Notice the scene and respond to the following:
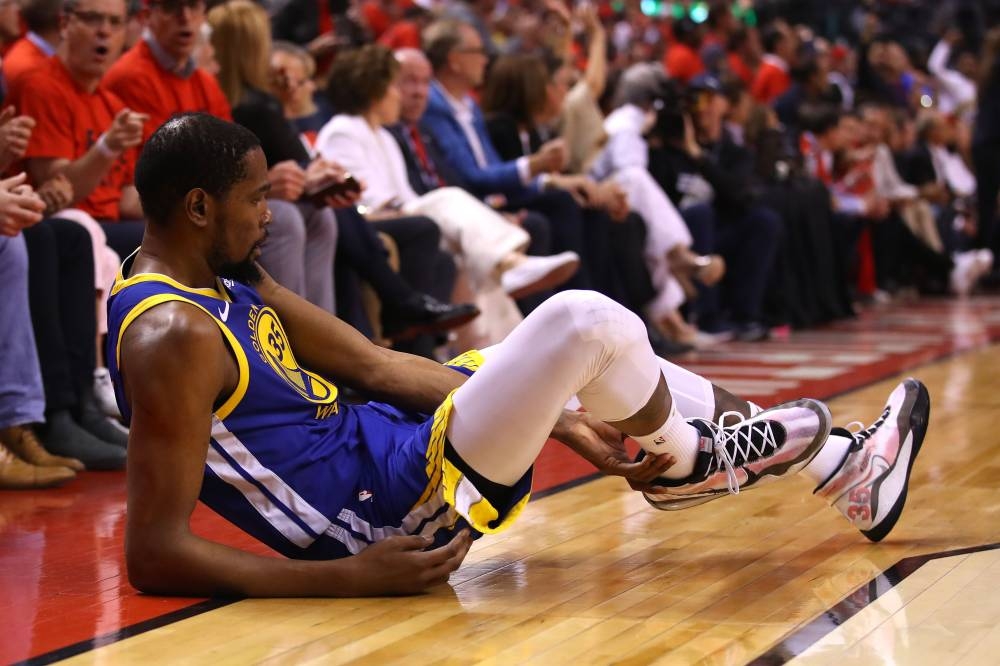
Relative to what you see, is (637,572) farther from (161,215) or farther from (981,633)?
(161,215)

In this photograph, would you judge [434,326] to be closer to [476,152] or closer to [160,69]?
[160,69]

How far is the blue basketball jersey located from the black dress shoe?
2.46m

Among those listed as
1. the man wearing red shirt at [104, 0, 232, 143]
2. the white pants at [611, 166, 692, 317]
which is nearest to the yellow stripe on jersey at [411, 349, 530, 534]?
the man wearing red shirt at [104, 0, 232, 143]

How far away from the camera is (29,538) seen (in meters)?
3.15

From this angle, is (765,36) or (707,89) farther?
(765,36)

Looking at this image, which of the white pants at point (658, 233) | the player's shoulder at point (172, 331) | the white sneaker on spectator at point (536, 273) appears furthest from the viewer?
the white pants at point (658, 233)

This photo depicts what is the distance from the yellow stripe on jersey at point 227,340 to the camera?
7.69 ft

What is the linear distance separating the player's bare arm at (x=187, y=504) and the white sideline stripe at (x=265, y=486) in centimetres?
7

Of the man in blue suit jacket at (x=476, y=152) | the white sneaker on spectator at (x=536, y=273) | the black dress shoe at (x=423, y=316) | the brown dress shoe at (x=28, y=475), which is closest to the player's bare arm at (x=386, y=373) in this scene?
the brown dress shoe at (x=28, y=475)

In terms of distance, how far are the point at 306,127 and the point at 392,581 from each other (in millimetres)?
3600

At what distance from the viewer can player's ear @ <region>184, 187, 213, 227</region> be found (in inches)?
94.0

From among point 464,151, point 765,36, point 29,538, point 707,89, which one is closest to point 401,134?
point 464,151

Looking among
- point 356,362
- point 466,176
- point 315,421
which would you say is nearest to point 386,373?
point 356,362

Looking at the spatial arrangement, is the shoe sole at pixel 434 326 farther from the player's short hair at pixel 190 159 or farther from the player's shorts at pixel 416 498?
the player's short hair at pixel 190 159
